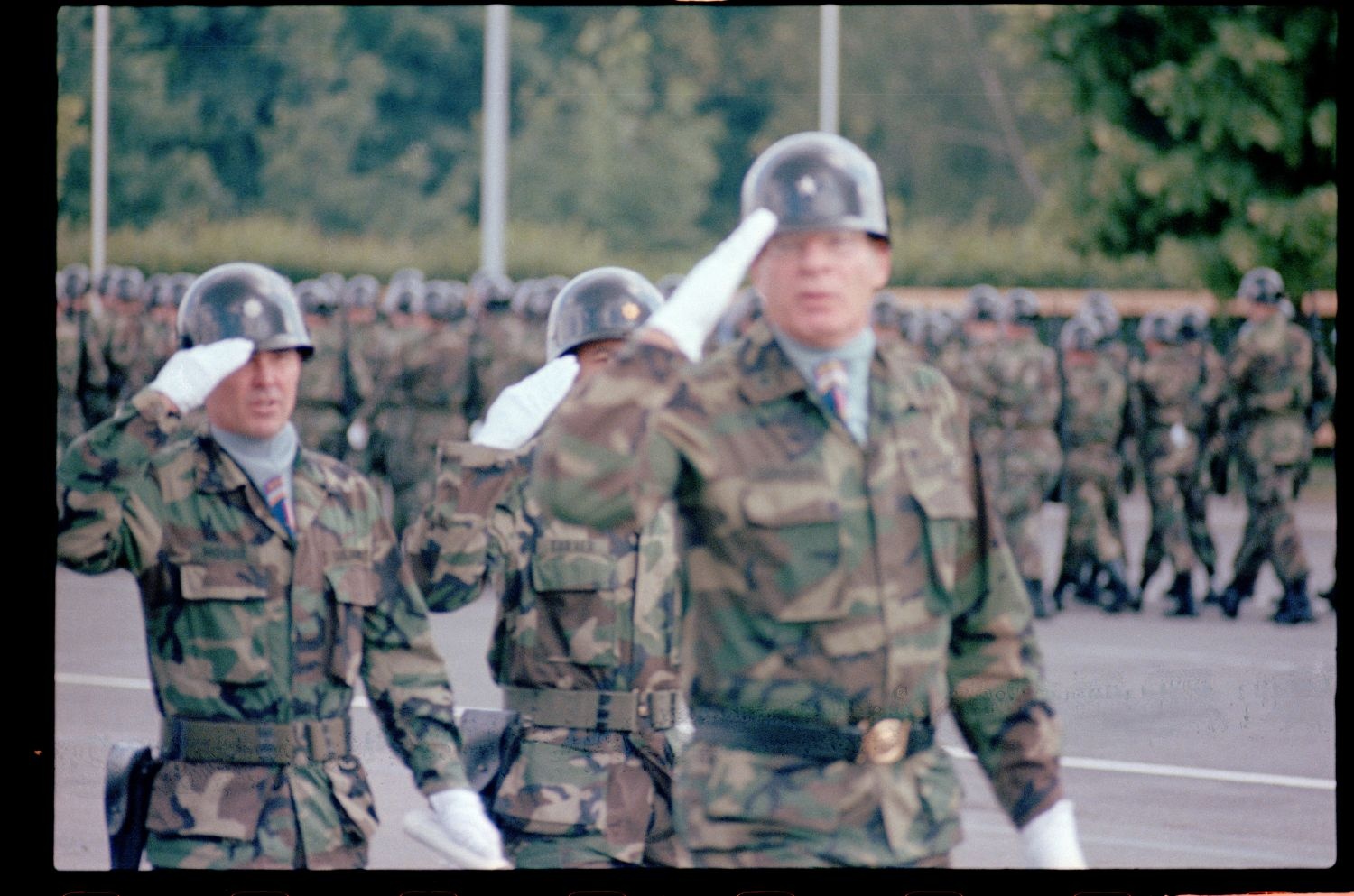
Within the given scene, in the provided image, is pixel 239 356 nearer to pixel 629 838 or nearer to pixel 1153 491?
pixel 629 838

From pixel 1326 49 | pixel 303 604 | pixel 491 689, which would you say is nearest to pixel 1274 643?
pixel 491 689

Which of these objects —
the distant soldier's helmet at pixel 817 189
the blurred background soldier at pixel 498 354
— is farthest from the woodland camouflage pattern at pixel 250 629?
the blurred background soldier at pixel 498 354

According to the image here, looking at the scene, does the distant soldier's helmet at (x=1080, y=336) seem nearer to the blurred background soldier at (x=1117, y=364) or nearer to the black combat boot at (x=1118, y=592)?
the blurred background soldier at (x=1117, y=364)

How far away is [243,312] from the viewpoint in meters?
5.00

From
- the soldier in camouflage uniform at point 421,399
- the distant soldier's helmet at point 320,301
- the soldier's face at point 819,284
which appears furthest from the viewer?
the distant soldier's helmet at point 320,301

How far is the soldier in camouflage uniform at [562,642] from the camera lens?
5184 mm

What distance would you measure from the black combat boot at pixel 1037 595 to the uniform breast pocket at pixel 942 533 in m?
10.0

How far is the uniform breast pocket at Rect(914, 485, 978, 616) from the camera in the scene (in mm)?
3900

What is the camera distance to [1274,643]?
12.9 meters

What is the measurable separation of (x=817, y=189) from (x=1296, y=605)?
10.4m

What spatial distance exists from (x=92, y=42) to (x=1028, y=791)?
21449 mm

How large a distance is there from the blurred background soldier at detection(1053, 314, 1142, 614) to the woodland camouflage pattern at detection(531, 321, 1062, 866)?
10974 millimetres

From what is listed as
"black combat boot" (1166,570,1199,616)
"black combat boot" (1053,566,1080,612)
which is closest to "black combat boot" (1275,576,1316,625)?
"black combat boot" (1166,570,1199,616)

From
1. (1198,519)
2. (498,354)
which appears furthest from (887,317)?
(1198,519)
